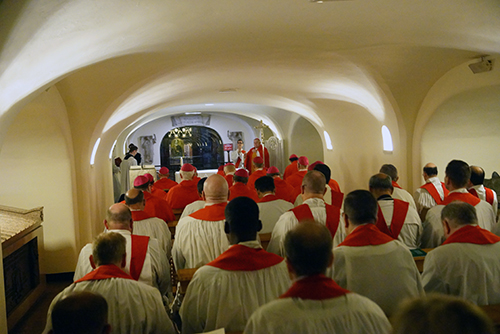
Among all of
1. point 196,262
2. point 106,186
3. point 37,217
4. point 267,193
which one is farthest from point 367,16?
point 106,186

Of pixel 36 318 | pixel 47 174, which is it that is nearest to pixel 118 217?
pixel 36 318

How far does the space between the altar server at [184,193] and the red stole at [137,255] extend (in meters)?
4.60

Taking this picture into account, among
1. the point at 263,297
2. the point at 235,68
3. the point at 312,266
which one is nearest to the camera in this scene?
the point at 312,266

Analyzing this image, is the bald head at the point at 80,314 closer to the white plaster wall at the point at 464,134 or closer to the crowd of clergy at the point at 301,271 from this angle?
the crowd of clergy at the point at 301,271

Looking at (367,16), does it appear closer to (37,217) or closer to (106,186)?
(37,217)

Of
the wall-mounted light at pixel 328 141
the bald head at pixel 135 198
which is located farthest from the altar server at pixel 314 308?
the wall-mounted light at pixel 328 141

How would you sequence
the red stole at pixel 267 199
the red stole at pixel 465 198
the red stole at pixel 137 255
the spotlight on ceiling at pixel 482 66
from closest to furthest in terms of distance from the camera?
1. the red stole at pixel 137 255
2. the red stole at pixel 465 198
3. the red stole at pixel 267 199
4. the spotlight on ceiling at pixel 482 66

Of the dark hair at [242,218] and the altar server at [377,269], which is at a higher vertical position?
the dark hair at [242,218]

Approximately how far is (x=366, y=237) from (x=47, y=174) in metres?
5.46

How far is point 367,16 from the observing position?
4.68 m

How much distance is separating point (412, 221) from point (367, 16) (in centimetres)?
213

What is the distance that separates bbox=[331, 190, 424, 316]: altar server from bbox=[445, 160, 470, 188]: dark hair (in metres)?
2.08

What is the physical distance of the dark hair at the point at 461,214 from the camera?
309 cm

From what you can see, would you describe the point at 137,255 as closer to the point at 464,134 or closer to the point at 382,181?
the point at 382,181
